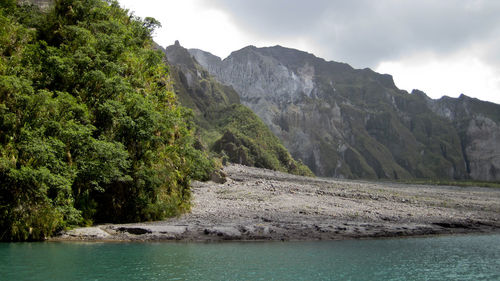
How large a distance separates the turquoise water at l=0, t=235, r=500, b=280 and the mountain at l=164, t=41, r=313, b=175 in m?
68.4

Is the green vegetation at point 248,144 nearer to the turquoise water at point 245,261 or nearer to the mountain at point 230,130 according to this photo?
the mountain at point 230,130

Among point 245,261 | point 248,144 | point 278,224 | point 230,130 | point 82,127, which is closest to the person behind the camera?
point 245,261

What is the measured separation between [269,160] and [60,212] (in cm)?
9600

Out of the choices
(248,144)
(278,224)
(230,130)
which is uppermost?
(230,130)

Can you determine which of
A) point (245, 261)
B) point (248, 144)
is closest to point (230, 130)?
point (248, 144)

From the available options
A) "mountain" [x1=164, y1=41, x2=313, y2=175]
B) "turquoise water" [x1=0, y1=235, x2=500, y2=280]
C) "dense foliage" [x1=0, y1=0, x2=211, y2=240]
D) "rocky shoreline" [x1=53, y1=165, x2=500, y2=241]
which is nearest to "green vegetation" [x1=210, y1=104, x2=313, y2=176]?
"mountain" [x1=164, y1=41, x2=313, y2=175]

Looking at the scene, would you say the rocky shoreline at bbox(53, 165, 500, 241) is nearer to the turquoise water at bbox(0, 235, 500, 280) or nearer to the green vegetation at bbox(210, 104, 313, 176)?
the turquoise water at bbox(0, 235, 500, 280)

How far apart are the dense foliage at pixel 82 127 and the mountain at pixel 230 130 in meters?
58.8

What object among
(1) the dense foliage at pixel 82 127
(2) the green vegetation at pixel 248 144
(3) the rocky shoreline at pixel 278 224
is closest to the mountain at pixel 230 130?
(2) the green vegetation at pixel 248 144

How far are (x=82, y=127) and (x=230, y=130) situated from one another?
97762 millimetres

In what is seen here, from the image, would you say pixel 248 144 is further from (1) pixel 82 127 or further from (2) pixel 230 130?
(1) pixel 82 127

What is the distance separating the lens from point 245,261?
56.2 ft

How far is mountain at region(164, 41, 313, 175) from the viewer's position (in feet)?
369

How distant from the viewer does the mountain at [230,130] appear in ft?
369
